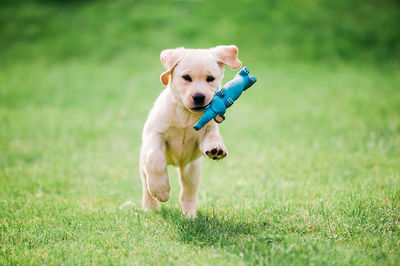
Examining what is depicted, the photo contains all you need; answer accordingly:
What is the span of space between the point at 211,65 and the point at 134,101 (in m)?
7.60

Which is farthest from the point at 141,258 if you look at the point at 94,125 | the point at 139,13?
the point at 139,13

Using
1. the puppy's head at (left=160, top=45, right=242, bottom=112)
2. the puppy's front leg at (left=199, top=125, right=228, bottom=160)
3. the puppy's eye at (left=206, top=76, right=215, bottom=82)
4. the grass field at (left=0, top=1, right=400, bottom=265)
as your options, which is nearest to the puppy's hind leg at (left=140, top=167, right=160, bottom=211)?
the grass field at (left=0, top=1, right=400, bottom=265)

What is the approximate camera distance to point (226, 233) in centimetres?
373

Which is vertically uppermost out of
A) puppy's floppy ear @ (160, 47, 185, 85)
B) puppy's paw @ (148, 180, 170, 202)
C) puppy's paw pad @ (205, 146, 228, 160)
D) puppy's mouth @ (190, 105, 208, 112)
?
puppy's floppy ear @ (160, 47, 185, 85)

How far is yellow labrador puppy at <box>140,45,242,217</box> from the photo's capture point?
12.4 feet

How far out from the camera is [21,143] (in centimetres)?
798

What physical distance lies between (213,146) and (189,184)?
104 cm

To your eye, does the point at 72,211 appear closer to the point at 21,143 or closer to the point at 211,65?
the point at 211,65

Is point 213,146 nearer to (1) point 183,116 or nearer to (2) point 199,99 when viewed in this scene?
(2) point 199,99

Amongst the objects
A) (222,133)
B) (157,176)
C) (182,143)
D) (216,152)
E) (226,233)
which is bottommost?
(222,133)

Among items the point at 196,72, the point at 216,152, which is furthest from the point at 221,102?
the point at 216,152

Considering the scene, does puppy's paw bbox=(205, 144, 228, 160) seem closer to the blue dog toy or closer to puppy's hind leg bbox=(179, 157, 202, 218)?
the blue dog toy

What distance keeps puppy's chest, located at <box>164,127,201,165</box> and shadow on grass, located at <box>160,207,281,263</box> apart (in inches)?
24.9

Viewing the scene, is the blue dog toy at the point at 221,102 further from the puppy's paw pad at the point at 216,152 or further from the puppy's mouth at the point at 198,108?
the puppy's paw pad at the point at 216,152
